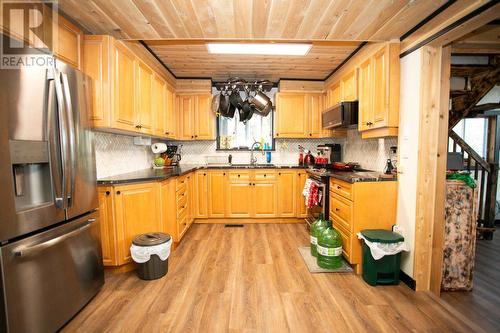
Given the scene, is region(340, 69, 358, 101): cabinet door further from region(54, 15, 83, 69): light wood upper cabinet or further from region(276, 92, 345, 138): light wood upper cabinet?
region(54, 15, 83, 69): light wood upper cabinet

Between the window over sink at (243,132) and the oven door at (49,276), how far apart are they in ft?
9.19

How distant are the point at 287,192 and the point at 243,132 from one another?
1447 millimetres

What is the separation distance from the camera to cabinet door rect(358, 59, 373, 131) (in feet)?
8.27

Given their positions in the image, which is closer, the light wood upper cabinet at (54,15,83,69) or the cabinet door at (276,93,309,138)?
the light wood upper cabinet at (54,15,83,69)

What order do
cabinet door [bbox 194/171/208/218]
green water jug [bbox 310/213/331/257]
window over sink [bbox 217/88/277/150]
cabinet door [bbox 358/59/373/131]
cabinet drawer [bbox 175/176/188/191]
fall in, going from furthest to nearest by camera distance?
window over sink [bbox 217/88/277/150]
cabinet door [bbox 194/171/208/218]
cabinet drawer [bbox 175/176/188/191]
green water jug [bbox 310/213/331/257]
cabinet door [bbox 358/59/373/131]

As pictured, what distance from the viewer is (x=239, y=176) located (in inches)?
151

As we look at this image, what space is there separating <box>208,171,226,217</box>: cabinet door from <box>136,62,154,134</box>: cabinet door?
130cm

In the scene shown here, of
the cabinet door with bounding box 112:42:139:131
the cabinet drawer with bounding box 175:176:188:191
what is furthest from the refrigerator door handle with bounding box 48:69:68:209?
the cabinet drawer with bounding box 175:176:188:191

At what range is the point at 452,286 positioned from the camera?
209cm

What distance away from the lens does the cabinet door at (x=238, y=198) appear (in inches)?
151

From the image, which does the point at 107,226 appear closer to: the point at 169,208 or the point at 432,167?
the point at 169,208

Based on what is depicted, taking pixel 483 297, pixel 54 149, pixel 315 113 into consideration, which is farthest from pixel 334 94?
pixel 54 149

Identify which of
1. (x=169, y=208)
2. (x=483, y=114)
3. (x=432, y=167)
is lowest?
(x=169, y=208)

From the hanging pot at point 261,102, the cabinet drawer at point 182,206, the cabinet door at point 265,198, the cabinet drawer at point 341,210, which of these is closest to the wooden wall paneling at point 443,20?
the cabinet drawer at point 341,210
